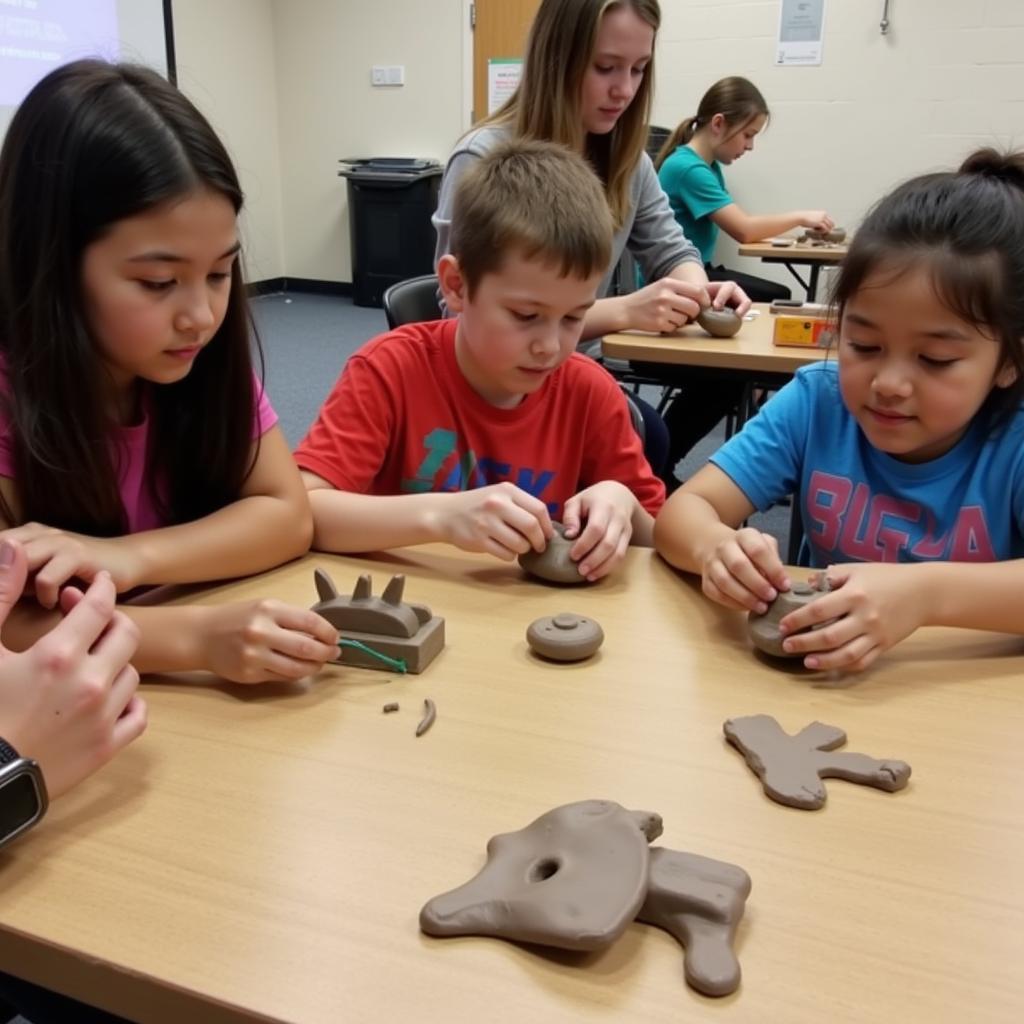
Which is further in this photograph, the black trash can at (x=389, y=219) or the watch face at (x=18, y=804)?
the black trash can at (x=389, y=219)

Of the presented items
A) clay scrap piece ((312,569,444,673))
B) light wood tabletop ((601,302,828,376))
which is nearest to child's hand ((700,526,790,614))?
clay scrap piece ((312,569,444,673))

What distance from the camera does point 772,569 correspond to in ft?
2.67

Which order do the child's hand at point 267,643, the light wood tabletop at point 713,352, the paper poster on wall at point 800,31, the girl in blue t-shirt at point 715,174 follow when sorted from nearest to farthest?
the child's hand at point 267,643 < the light wood tabletop at point 713,352 < the girl in blue t-shirt at point 715,174 < the paper poster on wall at point 800,31

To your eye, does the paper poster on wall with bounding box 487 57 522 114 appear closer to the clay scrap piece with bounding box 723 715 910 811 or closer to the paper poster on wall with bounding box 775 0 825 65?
the paper poster on wall with bounding box 775 0 825 65

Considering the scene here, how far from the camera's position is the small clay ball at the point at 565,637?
75 cm

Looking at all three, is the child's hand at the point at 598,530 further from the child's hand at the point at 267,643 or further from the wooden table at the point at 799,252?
the wooden table at the point at 799,252

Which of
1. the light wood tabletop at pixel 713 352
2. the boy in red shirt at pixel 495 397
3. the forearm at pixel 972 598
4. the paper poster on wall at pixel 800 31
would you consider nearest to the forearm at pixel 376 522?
the boy in red shirt at pixel 495 397

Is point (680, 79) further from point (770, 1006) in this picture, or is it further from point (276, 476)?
point (770, 1006)

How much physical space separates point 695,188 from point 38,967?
10.8 feet

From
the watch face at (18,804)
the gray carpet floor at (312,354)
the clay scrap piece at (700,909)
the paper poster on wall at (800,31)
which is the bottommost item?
the gray carpet floor at (312,354)

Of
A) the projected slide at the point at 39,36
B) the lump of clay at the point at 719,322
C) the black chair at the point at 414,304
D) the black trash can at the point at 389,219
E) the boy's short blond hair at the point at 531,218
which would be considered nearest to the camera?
the boy's short blond hair at the point at 531,218

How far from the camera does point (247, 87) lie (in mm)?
5699

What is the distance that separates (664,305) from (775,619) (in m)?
1.10

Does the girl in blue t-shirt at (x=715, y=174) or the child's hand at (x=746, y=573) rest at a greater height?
the girl in blue t-shirt at (x=715, y=174)
